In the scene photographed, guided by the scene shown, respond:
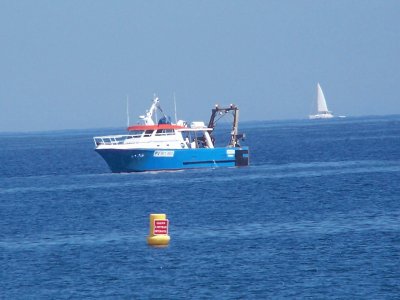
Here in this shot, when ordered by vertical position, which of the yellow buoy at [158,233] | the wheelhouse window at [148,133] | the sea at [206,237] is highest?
the wheelhouse window at [148,133]

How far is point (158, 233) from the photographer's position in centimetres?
4462

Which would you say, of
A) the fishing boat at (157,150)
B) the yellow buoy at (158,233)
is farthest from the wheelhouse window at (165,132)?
the yellow buoy at (158,233)

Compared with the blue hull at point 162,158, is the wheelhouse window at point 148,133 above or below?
above

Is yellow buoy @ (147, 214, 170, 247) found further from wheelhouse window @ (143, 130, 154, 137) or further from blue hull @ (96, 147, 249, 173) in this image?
wheelhouse window @ (143, 130, 154, 137)

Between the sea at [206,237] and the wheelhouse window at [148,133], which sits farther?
the wheelhouse window at [148,133]

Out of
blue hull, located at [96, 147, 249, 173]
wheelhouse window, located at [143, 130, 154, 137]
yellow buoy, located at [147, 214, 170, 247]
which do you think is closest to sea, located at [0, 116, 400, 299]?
yellow buoy, located at [147, 214, 170, 247]

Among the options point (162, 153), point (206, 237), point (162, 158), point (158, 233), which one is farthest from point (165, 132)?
point (158, 233)

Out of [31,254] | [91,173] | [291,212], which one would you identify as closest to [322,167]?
[91,173]

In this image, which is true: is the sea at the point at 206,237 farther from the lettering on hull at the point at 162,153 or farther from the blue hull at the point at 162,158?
the lettering on hull at the point at 162,153

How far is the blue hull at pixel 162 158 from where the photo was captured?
80438 millimetres

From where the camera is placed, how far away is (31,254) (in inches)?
1684

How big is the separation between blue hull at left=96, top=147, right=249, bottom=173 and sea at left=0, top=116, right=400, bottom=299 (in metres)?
0.75

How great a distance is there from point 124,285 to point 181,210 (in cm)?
2202

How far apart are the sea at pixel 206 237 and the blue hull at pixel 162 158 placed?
0.75 metres
